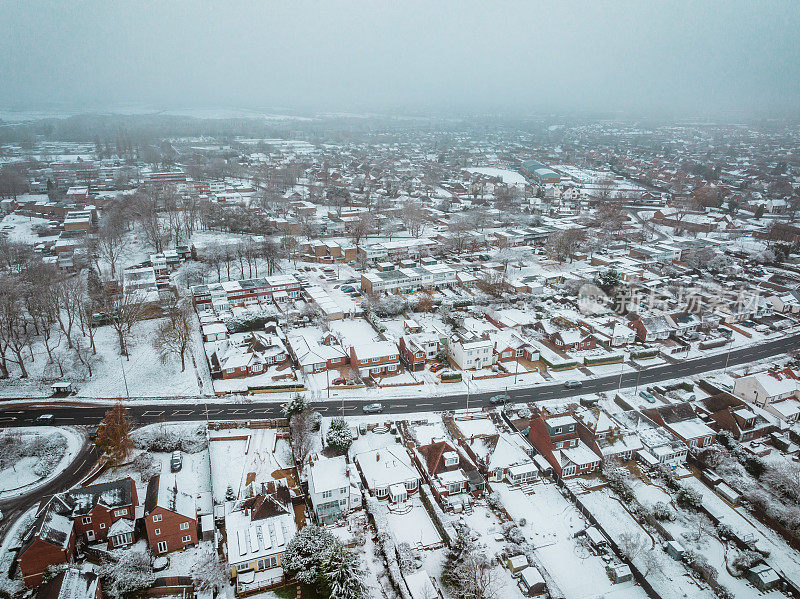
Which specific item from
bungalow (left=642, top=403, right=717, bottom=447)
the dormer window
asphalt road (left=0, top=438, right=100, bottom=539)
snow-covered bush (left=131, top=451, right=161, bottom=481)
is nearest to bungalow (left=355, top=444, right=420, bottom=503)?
the dormer window

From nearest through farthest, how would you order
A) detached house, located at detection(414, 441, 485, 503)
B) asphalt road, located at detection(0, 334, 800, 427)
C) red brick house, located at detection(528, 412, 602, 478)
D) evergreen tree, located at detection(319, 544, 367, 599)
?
evergreen tree, located at detection(319, 544, 367, 599), detached house, located at detection(414, 441, 485, 503), red brick house, located at detection(528, 412, 602, 478), asphalt road, located at detection(0, 334, 800, 427)

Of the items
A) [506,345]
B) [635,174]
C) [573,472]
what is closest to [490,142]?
[635,174]

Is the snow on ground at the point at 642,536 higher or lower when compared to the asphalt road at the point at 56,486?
lower

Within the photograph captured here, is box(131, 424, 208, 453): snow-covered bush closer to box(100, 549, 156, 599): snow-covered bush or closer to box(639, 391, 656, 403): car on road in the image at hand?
box(100, 549, 156, 599): snow-covered bush

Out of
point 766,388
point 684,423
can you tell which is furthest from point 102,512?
point 766,388

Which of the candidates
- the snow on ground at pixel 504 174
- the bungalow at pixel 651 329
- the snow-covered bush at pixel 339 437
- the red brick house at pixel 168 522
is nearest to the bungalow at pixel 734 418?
the bungalow at pixel 651 329

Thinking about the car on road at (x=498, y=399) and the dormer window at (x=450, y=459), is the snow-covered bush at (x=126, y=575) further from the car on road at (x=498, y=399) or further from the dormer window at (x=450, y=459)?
the car on road at (x=498, y=399)

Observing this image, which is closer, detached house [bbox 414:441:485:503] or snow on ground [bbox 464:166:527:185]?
detached house [bbox 414:441:485:503]
